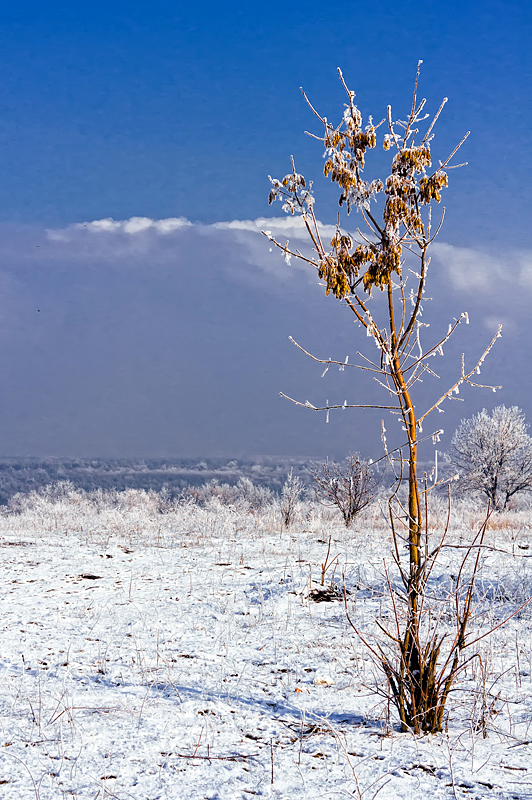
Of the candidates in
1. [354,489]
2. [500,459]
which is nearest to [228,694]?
[354,489]

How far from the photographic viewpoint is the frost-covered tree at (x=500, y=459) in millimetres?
29219

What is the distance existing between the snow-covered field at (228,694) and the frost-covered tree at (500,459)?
2174cm

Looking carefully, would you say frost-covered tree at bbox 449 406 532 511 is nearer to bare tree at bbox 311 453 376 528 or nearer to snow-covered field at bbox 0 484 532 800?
bare tree at bbox 311 453 376 528

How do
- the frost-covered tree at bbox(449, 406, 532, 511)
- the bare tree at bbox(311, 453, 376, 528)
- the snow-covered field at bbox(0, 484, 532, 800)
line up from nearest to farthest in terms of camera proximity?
1. the snow-covered field at bbox(0, 484, 532, 800)
2. the bare tree at bbox(311, 453, 376, 528)
3. the frost-covered tree at bbox(449, 406, 532, 511)

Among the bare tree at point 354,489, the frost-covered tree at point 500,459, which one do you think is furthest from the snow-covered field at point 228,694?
the frost-covered tree at point 500,459

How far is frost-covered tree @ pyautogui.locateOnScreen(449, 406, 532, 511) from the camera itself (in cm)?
2922

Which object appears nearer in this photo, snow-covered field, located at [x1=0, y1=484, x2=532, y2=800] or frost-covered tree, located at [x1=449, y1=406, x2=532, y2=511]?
snow-covered field, located at [x1=0, y1=484, x2=532, y2=800]

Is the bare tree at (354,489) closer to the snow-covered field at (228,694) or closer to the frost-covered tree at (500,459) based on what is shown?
the snow-covered field at (228,694)

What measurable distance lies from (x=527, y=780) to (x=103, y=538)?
12.4 meters

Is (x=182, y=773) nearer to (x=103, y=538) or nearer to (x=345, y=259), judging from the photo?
(x=345, y=259)

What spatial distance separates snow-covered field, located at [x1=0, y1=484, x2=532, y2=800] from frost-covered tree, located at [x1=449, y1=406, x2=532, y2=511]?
21745 millimetres

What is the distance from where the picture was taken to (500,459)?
97.8 ft

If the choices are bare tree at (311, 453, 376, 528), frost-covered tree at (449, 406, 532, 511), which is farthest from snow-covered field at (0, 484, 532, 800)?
frost-covered tree at (449, 406, 532, 511)

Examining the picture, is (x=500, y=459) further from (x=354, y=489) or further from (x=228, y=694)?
(x=228, y=694)
